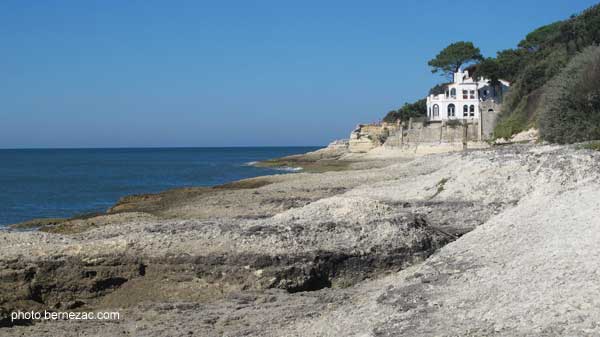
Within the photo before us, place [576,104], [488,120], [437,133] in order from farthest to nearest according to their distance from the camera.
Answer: [437,133], [488,120], [576,104]

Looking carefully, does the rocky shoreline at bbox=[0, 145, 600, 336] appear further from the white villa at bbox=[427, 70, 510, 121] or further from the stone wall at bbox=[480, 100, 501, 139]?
the white villa at bbox=[427, 70, 510, 121]

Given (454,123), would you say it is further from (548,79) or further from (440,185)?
(440,185)

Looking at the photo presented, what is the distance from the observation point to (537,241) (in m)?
10.8

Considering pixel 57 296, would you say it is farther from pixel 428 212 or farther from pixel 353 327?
pixel 428 212

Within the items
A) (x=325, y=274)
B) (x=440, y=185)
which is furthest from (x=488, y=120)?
(x=325, y=274)

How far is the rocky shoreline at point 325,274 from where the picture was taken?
8.41 metres

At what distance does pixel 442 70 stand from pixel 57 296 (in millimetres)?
81861

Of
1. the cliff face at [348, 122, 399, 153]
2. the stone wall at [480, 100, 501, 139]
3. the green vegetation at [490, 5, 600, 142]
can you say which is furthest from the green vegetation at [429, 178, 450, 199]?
the cliff face at [348, 122, 399, 153]

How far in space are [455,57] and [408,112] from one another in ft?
36.8

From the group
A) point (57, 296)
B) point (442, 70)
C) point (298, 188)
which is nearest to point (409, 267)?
point (57, 296)

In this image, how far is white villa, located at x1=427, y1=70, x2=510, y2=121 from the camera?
76750 millimetres

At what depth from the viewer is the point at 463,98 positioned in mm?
76875

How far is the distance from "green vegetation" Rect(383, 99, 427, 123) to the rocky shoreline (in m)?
78.0

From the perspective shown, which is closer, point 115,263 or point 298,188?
point 115,263
